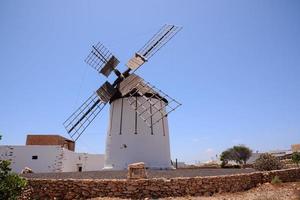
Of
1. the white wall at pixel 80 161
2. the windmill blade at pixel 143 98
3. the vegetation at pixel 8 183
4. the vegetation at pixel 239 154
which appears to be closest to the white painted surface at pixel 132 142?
the windmill blade at pixel 143 98

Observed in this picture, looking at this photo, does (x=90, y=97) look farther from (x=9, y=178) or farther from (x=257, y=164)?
(x=9, y=178)

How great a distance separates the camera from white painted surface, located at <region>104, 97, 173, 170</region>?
1834cm

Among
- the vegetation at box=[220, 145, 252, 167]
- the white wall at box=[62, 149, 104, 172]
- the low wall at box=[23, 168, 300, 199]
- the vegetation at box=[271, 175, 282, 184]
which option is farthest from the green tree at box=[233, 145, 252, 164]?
the low wall at box=[23, 168, 300, 199]

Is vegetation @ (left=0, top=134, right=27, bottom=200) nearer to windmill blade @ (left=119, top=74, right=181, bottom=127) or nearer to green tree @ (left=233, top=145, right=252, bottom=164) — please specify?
windmill blade @ (left=119, top=74, right=181, bottom=127)

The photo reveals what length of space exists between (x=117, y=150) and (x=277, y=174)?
33.9 feet

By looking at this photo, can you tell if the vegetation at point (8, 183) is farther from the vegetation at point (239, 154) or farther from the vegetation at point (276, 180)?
the vegetation at point (239, 154)

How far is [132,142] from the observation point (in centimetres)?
1847

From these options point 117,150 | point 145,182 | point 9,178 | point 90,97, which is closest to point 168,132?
point 117,150

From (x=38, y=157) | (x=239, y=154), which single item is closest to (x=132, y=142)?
(x=38, y=157)

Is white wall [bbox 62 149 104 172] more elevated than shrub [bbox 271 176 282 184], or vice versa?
white wall [bbox 62 149 104 172]

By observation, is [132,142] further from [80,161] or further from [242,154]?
[242,154]

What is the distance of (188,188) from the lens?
1089cm

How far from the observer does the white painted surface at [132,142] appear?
18.3 m

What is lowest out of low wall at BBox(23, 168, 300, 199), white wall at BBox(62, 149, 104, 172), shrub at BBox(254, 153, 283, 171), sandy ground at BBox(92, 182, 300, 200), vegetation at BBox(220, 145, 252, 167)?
sandy ground at BBox(92, 182, 300, 200)
